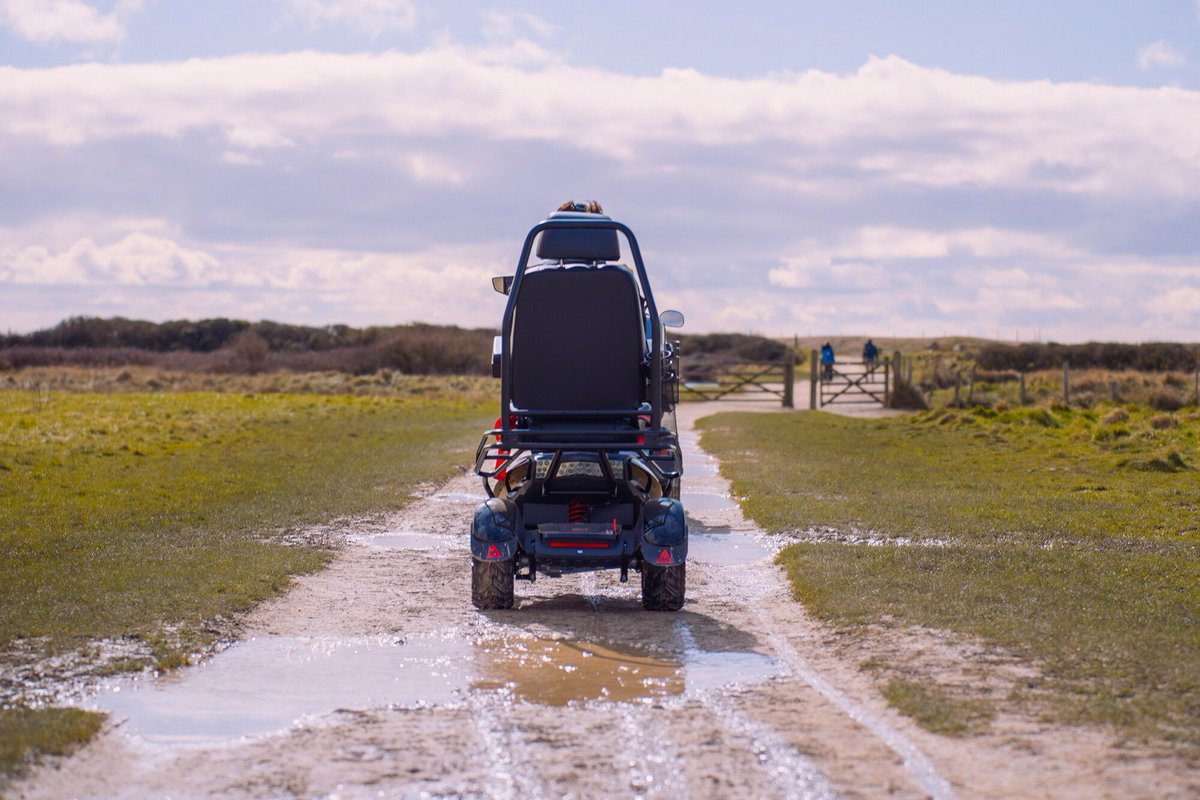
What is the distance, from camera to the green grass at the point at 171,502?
9375mm

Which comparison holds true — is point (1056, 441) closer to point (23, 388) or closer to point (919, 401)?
point (919, 401)

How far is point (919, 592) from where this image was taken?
32.7 feet

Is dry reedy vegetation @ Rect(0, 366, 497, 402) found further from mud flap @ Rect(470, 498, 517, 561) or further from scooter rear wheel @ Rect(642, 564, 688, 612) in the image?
scooter rear wheel @ Rect(642, 564, 688, 612)

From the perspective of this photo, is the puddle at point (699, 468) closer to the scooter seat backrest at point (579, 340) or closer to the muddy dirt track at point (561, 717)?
the scooter seat backrest at point (579, 340)

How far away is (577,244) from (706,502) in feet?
24.5

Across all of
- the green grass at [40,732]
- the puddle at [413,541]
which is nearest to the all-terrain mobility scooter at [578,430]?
the puddle at [413,541]

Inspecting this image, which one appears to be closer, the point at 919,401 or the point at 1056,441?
the point at 1056,441

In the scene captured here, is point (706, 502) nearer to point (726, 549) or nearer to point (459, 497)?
point (459, 497)

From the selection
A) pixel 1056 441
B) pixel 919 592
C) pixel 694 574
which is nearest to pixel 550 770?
pixel 919 592

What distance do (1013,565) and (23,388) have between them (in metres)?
47.9

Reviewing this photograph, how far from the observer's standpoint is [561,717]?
6.83 meters

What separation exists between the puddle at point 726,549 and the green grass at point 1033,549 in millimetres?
451

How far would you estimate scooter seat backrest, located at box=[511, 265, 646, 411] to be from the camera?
10.6m

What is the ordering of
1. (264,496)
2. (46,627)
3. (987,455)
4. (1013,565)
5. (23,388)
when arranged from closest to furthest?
(46,627), (1013,565), (264,496), (987,455), (23,388)
